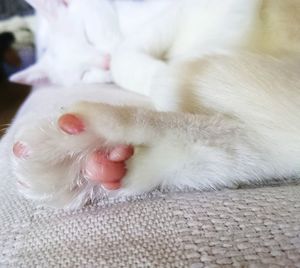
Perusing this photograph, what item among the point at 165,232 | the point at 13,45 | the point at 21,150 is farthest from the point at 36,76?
the point at 165,232

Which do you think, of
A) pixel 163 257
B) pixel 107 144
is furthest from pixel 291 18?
pixel 163 257

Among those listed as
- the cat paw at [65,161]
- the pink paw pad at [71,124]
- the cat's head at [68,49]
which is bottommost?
the cat's head at [68,49]

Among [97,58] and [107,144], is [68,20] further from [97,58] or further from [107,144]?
[107,144]

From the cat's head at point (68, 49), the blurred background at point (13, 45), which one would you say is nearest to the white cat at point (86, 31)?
the cat's head at point (68, 49)

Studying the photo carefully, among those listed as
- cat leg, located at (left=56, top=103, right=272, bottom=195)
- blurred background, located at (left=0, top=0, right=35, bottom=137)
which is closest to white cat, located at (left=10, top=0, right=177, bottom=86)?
blurred background, located at (left=0, top=0, right=35, bottom=137)

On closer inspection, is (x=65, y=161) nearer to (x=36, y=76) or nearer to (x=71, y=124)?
(x=71, y=124)

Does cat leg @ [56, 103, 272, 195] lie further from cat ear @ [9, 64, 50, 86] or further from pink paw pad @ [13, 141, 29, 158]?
cat ear @ [9, 64, 50, 86]

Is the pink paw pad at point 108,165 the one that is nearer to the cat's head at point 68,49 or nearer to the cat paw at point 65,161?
the cat paw at point 65,161

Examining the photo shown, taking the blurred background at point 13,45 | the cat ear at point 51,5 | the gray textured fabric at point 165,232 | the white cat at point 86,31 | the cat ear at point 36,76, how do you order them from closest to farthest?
the gray textured fabric at point 165,232 < the white cat at point 86,31 < the cat ear at point 51,5 < the cat ear at point 36,76 < the blurred background at point 13,45
